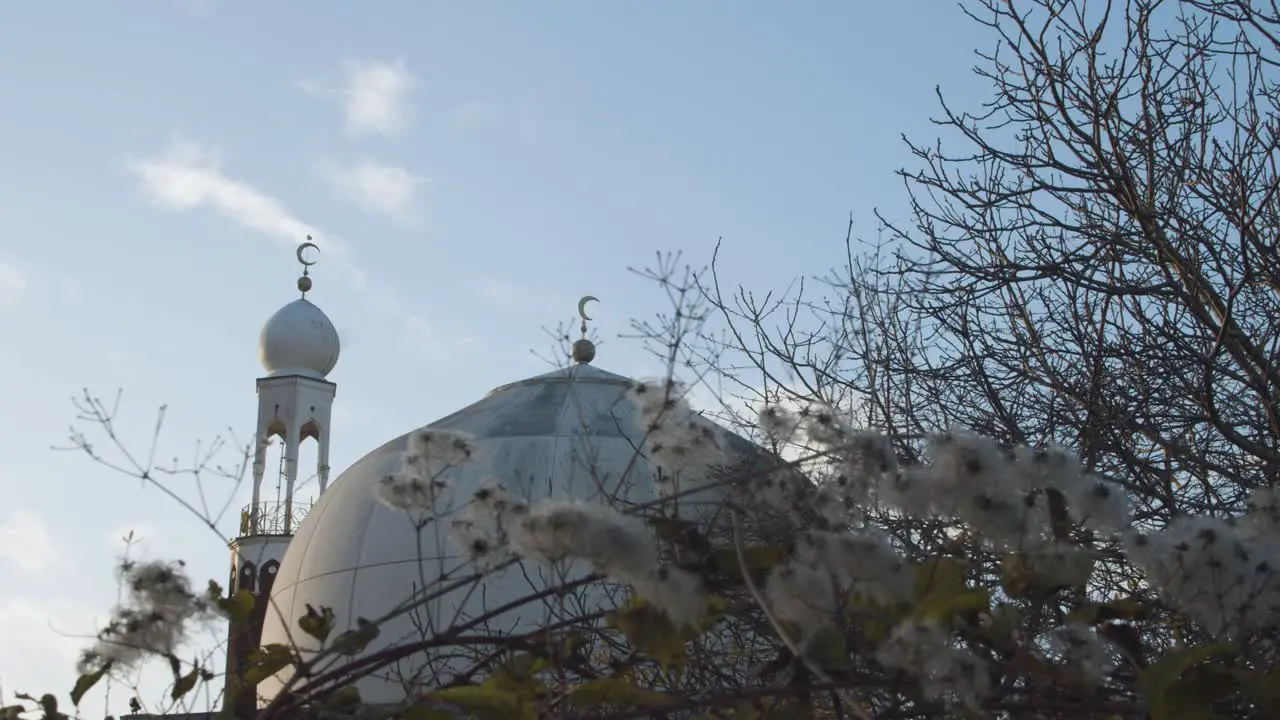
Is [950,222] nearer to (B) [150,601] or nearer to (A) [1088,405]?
(A) [1088,405]

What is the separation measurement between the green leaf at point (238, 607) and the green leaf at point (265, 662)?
0.26 feet

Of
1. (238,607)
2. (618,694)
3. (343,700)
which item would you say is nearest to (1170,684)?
(618,694)

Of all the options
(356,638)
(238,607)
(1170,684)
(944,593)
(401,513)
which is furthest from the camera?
(401,513)

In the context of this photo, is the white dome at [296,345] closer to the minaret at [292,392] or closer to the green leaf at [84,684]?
the minaret at [292,392]

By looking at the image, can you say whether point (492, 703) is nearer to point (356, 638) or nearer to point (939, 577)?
point (356, 638)

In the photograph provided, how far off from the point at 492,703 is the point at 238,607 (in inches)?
22.9

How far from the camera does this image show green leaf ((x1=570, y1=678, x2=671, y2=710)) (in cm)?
259

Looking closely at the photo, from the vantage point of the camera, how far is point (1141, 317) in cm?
726

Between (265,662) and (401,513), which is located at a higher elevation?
(401,513)

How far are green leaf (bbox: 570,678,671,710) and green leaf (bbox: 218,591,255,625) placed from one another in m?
0.63

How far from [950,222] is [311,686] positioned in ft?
19.3

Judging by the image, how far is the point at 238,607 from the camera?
2775mm

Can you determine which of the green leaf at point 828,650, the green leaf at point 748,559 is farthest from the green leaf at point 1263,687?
the green leaf at point 748,559

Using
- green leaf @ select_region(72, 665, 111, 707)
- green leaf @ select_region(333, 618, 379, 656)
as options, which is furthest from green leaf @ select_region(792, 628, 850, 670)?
green leaf @ select_region(72, 665, 111, 707)
